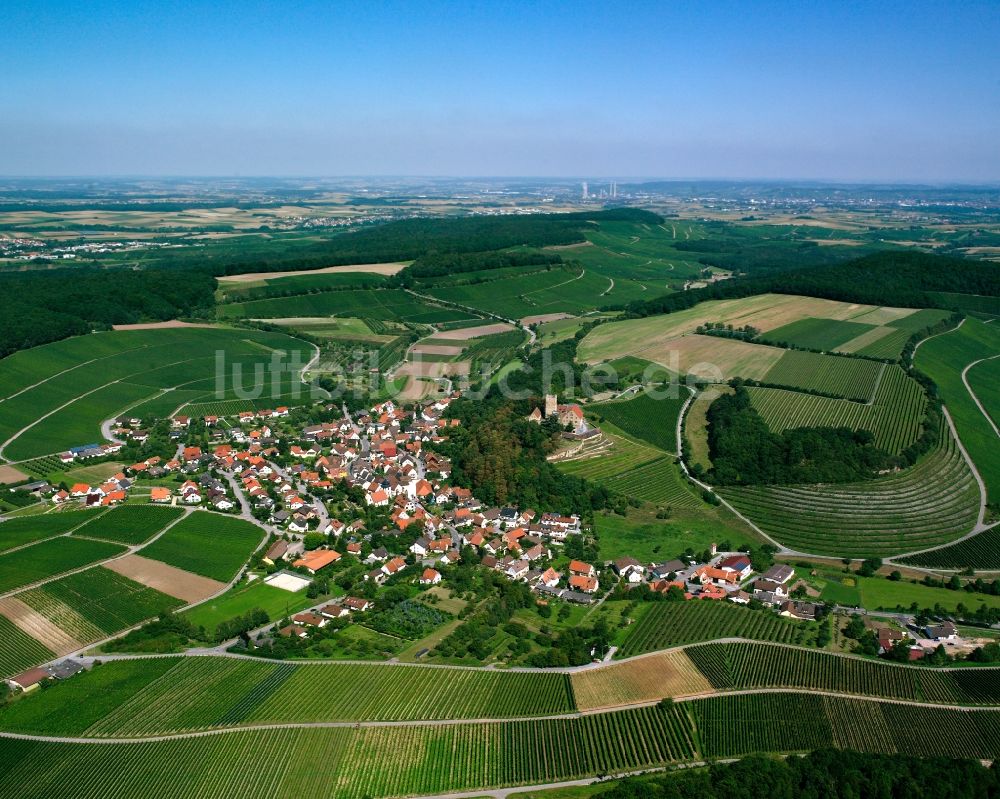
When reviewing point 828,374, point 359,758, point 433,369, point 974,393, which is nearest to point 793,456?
point 828,374

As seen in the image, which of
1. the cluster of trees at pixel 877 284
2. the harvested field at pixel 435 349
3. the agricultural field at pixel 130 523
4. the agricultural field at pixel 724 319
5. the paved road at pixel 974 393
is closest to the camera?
the agricultural field at pixel 130 523

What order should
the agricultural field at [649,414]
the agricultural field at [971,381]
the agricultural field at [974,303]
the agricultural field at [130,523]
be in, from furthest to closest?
the agricultural field at [974,303] < the agricultural field at [649,414] < the agricultural field at [971,381] < the agricultural field at [130,523]

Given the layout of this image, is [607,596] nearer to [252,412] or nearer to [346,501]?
[346,501]

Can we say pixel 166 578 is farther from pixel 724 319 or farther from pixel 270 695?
pixel 724 319

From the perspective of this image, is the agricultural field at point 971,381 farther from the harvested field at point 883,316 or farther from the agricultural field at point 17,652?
the agricultural field at point 17,652

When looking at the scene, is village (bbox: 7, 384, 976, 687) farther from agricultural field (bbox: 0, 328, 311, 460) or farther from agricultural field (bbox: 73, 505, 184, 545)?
agricultural field (bbox: 0, 328, 311, 460)

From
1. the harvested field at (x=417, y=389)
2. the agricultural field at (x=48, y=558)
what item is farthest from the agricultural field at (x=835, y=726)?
the harvested field at (x=417, y=389)
